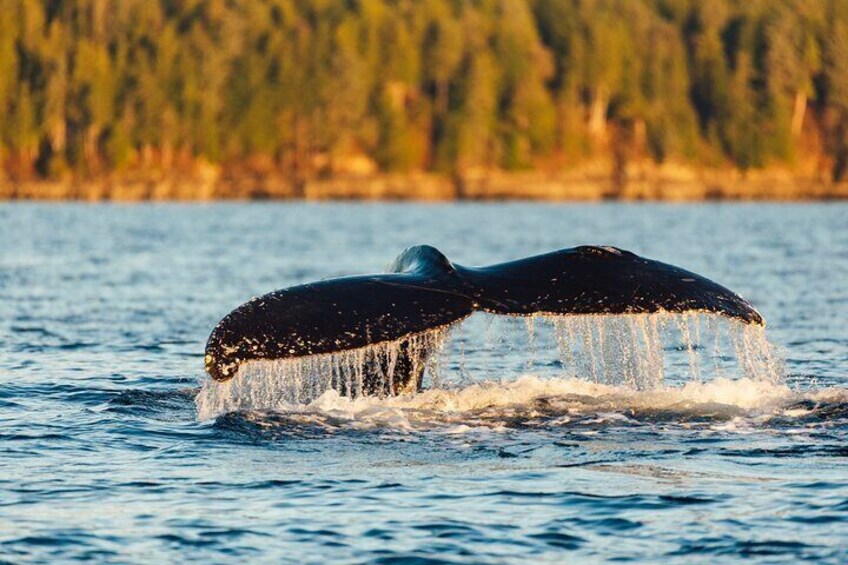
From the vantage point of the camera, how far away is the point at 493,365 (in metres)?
17.6

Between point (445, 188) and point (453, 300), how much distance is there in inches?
4565

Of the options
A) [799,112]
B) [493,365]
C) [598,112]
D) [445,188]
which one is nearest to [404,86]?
[445,188]

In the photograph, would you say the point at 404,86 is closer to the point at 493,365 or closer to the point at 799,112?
the point at 799,112

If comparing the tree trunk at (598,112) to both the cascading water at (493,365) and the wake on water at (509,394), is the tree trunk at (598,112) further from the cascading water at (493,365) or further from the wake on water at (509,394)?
the wake on water at (509,394)

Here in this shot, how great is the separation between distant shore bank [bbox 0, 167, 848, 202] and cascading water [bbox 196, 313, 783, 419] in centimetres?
9843

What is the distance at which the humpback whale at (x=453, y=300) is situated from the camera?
411 inches

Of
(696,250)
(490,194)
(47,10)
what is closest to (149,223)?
(696,250)

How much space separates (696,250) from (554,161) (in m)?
90.1

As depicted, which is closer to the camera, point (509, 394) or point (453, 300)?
point (453, 300)

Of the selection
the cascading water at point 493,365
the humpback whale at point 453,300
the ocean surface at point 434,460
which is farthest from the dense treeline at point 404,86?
the humpback whale at point 453,300

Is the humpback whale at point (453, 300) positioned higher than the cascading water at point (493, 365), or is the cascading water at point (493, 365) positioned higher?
the humpback whale at point (453, 300)

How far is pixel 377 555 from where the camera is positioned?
8773 mm

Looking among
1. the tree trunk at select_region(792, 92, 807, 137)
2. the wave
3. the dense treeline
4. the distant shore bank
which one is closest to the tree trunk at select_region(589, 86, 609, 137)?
the dense treeline

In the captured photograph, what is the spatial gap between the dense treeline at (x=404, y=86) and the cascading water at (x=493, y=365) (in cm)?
10790
